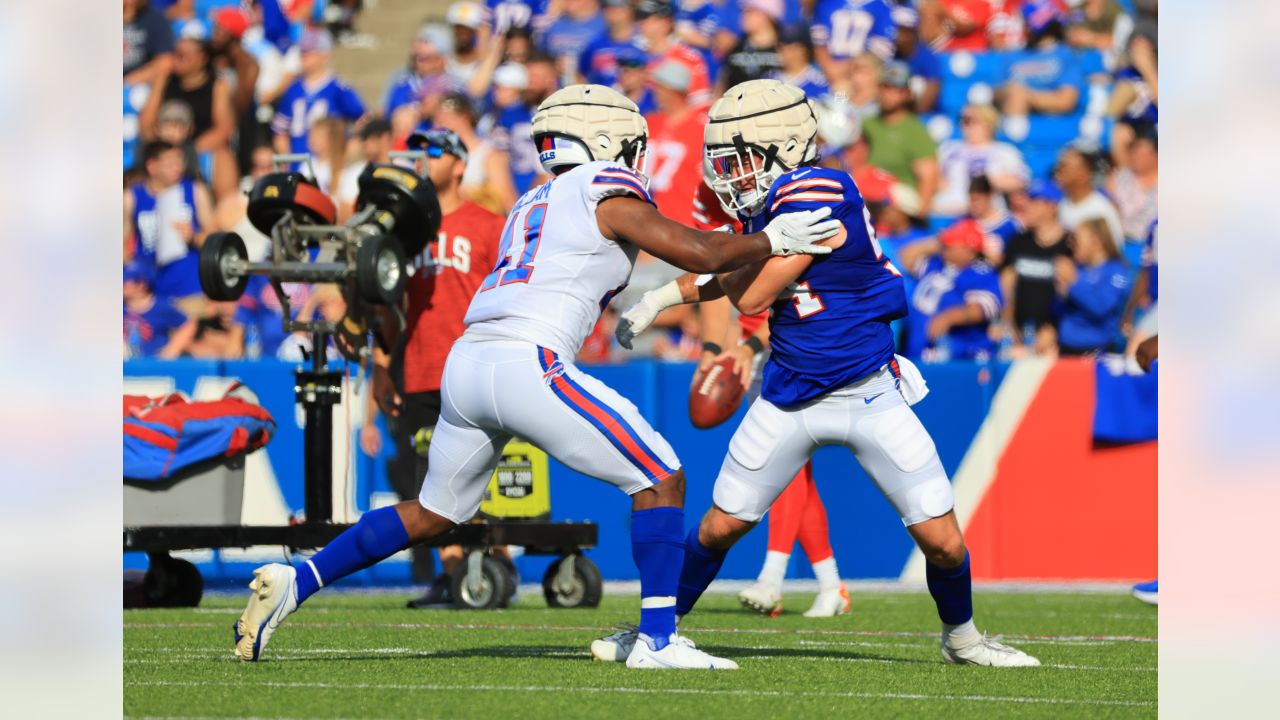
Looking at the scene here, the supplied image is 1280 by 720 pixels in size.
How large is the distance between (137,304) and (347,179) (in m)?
1.88

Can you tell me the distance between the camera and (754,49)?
46.1 feet

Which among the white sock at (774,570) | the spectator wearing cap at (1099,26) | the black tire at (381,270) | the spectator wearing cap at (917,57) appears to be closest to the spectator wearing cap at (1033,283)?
the spectator wearing cap at (917,57)

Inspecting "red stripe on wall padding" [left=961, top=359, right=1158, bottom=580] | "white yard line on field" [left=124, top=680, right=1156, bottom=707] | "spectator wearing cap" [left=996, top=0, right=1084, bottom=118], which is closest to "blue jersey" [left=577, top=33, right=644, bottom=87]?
"spectator wearing cap" [left=996, top=0, right=1084, bottom=118]

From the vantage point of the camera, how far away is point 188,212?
12898 millimetres

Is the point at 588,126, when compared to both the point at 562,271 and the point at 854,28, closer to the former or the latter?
the point at 562,271

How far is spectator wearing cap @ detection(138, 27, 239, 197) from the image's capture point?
14148 mm

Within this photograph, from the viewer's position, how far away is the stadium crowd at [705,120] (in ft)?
38.7

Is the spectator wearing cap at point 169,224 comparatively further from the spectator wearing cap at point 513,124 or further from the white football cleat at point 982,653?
the white football cleat at point 982,653

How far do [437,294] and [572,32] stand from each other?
6.58m

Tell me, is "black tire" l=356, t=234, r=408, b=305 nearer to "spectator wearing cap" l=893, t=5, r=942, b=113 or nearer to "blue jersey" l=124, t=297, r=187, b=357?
"blue jersey" l=124, t=297, r=187, b=357

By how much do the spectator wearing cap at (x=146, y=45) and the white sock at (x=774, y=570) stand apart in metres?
8.66

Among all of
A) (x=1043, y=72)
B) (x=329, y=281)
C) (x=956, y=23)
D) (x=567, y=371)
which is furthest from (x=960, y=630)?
(x=956, y=23)
